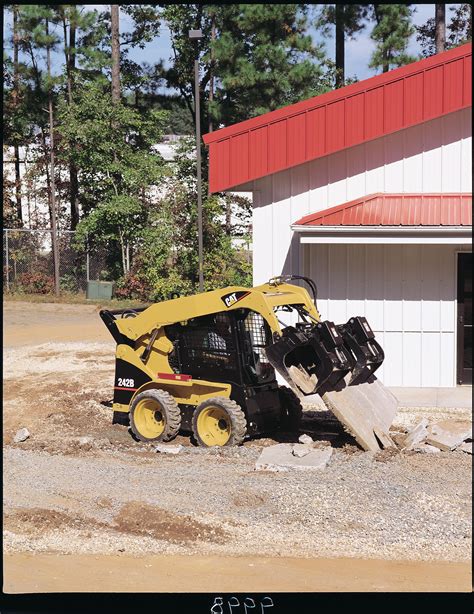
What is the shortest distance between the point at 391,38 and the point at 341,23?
7.83 feet

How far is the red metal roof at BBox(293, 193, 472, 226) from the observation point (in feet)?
50.0

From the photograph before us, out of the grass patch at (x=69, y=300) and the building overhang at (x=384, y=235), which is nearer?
the building overhang at (x=384, y=235)

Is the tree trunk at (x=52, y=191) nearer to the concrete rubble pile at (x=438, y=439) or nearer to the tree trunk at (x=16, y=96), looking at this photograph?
the tree trunk at (x=16, y=96)

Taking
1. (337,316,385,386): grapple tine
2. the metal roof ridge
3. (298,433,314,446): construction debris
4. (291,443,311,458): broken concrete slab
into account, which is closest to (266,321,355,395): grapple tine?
(337,316,385,386): grapple tine

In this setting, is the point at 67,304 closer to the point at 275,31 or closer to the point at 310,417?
the point at 275,31

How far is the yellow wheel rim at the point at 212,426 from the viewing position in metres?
12.4

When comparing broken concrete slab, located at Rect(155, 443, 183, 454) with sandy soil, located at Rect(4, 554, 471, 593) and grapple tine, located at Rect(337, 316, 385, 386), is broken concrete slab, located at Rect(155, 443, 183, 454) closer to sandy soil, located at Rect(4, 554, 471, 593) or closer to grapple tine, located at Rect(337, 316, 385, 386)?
grapple tine, located at Rect(337, 316, 385, 386)

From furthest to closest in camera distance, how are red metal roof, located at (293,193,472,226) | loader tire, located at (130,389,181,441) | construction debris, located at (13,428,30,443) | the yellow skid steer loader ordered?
red metal roof, located at (293,193,472,226) → construction debris, located at (13,428,30,443) → loader tire, located at (130,389,181,441) → the yellow skid steer loader

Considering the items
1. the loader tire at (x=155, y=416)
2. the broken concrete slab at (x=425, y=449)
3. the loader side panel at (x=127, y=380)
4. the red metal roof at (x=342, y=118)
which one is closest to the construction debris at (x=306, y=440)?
the broken concrete slab at (x=425, y=449)

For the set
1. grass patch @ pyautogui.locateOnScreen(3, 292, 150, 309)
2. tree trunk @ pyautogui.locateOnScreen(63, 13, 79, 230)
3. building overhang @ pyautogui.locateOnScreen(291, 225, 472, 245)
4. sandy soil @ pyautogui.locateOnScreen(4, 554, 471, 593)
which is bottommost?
sandy soil @ pyautogui.locateOnScreen(4, 554, 471, 593)

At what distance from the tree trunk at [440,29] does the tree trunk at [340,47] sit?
3.67 meters

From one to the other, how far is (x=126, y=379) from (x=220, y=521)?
4.52 meters

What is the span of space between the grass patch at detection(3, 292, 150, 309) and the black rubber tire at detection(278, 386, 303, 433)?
18625mm

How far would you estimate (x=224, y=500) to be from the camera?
391 inches
